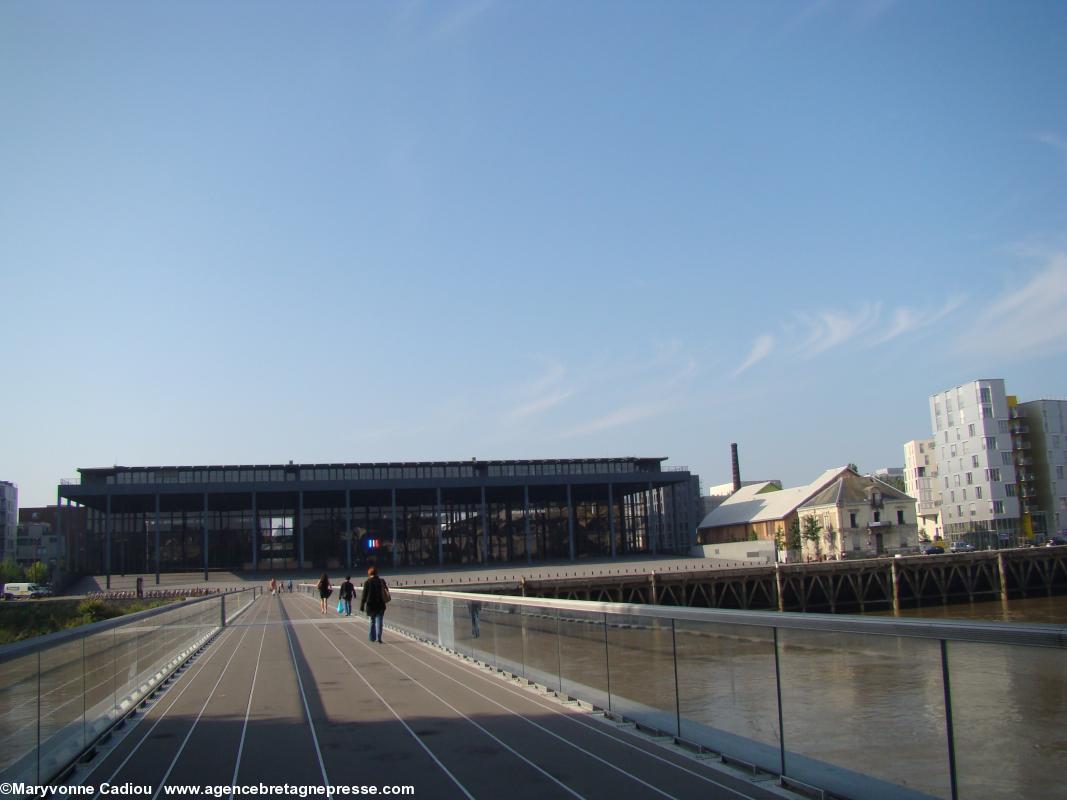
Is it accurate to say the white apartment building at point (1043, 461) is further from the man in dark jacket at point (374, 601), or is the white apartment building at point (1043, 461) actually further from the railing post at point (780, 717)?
the railing post at point (780, 717)

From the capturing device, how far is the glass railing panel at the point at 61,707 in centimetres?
727

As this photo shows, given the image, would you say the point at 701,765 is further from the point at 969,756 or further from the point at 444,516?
the point at 444,516

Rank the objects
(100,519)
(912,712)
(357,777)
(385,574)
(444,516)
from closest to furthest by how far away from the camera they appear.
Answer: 1. (912,712)
2. (357,777)
3. (385,574)
4. (100,519)
5. (444,516)

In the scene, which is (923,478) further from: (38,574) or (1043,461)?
(38,574)

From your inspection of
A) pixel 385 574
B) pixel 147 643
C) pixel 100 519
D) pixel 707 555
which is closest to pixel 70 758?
pixel 147 643

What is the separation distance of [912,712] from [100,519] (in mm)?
100000

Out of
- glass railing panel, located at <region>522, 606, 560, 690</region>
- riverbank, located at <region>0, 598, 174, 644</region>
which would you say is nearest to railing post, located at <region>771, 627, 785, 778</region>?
glass railing panel, located at <region>522, 606, 560, 690</region>

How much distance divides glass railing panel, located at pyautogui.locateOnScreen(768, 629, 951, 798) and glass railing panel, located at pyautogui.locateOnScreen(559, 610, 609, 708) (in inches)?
136

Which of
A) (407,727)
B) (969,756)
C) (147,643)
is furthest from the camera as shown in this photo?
(147,643)

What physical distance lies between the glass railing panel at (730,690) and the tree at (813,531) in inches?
3250

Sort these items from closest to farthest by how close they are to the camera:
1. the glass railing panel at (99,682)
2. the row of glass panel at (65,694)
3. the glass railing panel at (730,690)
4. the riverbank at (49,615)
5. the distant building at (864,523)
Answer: the row of glass panel at (65,694) → the glass railing panel at (730,690) → the glass railing panel at (99,682) → the riverbank at (49,615) → the distant building at (864,523)

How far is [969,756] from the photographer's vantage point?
5266 mm

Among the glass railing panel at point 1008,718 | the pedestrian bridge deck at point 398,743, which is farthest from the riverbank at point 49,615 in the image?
the glass railing panel at point 1008,718

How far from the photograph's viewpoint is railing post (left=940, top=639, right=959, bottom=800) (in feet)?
17.5
